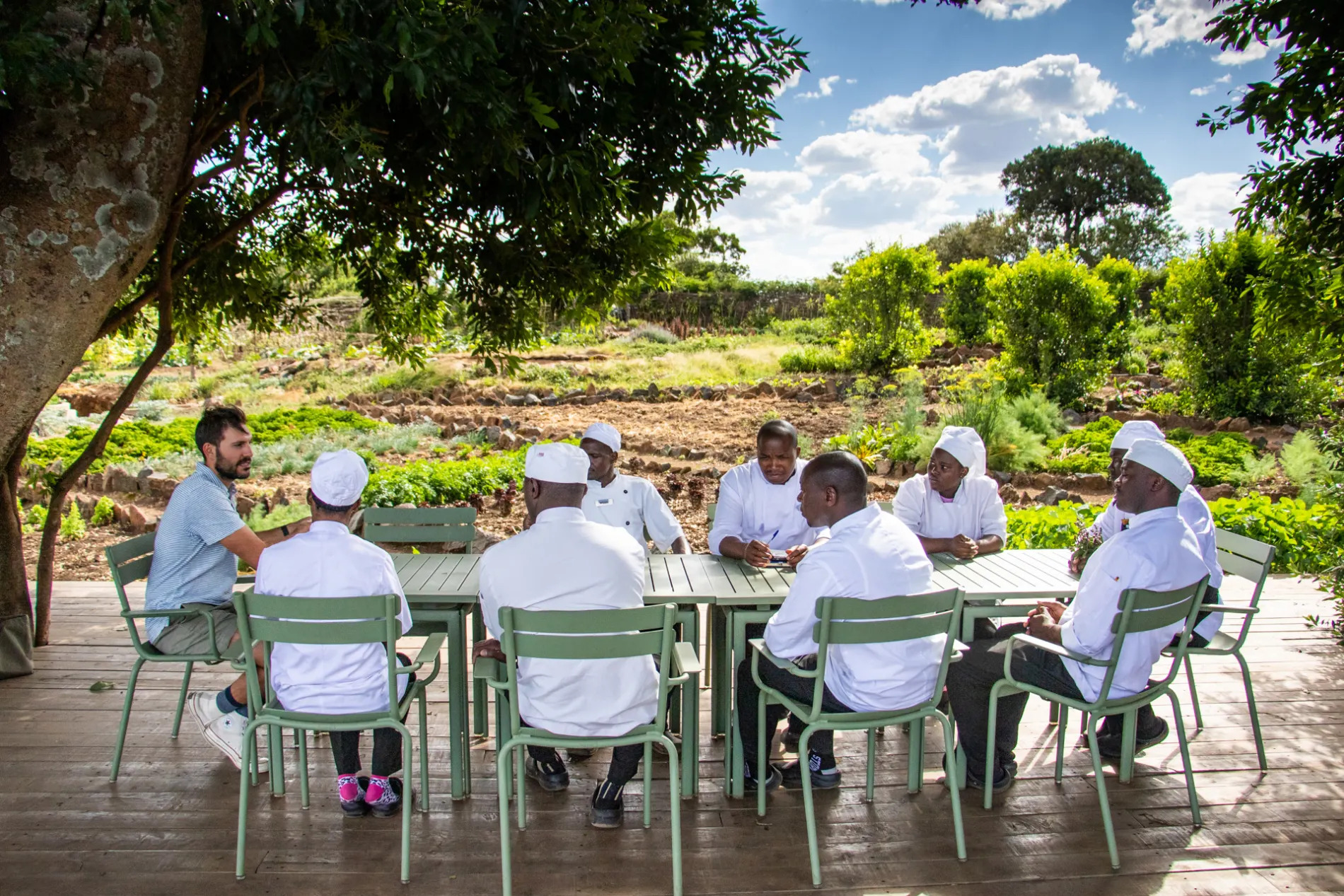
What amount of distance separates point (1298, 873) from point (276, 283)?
275 inches

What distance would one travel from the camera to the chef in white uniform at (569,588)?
286cm

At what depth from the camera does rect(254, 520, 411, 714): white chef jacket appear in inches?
116

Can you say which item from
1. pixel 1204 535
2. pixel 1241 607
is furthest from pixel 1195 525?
pixel 1241 607

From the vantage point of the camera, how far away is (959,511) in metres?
4.30

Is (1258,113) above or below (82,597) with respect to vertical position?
above

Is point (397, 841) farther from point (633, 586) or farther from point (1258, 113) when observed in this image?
point (1258, 113)

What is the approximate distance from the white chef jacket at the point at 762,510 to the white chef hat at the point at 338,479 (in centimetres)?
185

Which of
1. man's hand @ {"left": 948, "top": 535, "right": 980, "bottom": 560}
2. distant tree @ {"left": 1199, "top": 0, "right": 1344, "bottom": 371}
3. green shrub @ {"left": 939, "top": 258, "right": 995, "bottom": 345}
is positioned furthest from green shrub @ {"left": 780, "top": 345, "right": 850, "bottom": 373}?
man's hand @ {"left": 948, "top": 535, "right": 980, "bottom": 560}

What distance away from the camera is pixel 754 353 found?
767 inches

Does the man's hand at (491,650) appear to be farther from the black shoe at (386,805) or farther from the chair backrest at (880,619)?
the chair backrest at (880,619)

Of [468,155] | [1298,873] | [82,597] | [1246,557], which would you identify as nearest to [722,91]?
[468,155]

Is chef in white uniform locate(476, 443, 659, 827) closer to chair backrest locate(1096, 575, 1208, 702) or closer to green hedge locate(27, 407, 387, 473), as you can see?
chair backrest locate(1096, 575, 1208, 702)

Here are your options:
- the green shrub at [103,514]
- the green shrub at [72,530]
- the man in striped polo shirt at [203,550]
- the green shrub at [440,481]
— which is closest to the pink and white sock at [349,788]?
the man in striped polo shirt at [203,550]

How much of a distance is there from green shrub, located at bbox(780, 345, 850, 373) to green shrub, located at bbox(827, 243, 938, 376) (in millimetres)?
260
